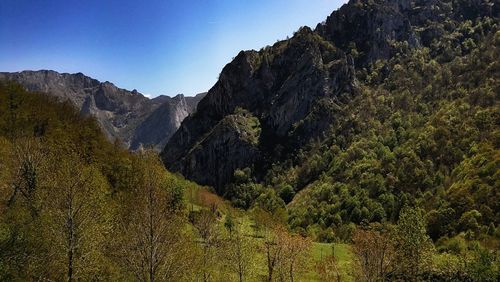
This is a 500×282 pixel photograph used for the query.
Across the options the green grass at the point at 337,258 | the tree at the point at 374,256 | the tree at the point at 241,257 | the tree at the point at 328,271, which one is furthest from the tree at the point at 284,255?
the tree at the point at 374,256

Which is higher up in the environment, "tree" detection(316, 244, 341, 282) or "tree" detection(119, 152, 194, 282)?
"tree" detection(119, 152, 194, 282)

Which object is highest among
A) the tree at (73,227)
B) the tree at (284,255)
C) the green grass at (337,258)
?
the tree at (73,227)

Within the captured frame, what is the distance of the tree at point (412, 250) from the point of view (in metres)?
72.8

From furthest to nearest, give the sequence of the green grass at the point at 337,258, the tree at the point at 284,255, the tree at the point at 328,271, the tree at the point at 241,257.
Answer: the green grass at the point at 337,258 → the tree at the point at 328,271 → the tree at the point at 284,255 → the tree at the point at 241,257

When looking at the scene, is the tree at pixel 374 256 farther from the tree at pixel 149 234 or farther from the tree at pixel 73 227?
the tree at pixel 73 227

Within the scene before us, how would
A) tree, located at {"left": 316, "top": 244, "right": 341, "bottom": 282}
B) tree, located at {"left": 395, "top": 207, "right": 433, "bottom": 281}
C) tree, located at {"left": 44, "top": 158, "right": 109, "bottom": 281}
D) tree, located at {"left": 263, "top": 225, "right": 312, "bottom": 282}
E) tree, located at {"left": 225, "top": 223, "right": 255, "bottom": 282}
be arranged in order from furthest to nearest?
tree, located at {"left": 316, "top": 244, "right": 341, "bottom": 282} → tree, located at {"left": 263, "top": 225, "right": 312, "bottom": 282} → tree, located at {"left": 225, "top": 223, "right": 255, "bottom": 282} → tree, located at {"left": 395, "top": 207, "right": 433, "bottom": 281} → tree, located at {"left": 44, "top": 158, "right": 109, "bottom": 281}

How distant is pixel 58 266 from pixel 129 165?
5228cm

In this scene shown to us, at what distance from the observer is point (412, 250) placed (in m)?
73.1

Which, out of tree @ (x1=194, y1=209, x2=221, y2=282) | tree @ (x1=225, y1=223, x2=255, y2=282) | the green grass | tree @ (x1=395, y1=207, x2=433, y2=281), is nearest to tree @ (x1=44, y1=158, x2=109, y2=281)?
tree @ (x1=194, y1=209, x2=221, y2=282)

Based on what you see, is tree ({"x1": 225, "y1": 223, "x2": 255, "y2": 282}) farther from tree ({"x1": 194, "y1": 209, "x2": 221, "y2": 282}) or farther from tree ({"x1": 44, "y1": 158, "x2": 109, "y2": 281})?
tree ({"x1": 44, "y1": 158, "x2": 109, "y2": 281})

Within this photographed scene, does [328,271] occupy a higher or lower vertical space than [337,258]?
higher

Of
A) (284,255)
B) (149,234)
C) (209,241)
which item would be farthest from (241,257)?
(149,234)

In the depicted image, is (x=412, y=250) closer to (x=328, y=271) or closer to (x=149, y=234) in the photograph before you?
→ (x=328, y=271)

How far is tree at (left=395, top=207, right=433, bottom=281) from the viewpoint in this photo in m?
72.8
